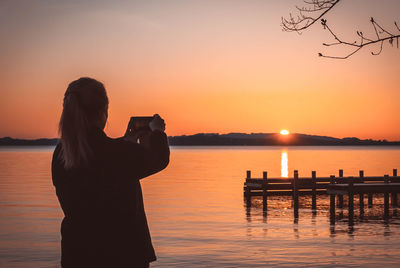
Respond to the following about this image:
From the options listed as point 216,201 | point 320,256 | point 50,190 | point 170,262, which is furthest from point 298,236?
point 50,190

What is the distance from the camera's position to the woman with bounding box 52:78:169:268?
3.67 meters

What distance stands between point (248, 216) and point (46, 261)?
550 inches

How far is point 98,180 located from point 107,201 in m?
0.15

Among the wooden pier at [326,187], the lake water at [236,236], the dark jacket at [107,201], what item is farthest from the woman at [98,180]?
the wooden pier at [326,187]

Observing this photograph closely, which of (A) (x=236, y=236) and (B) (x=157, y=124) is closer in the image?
→ (B) (x=157, y=124)

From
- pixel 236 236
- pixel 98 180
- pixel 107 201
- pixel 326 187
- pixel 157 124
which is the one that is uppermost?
pixel 157 124

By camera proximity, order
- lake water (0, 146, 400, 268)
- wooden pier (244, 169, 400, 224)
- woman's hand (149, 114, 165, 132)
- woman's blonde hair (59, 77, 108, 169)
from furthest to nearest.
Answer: wooden pier (244, 169, 400, 224) → lake water (0, 146, 400, 268) → woman's hand (149, 114, 165, 132) → woman's blonde hair (59, 77, 108, 169)

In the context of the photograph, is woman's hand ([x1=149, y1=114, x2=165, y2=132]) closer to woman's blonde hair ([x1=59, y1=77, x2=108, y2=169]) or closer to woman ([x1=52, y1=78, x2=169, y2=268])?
woman ([x1=52, y1=78, x2=169, y2=268])

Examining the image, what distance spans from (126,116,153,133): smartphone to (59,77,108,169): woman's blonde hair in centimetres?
34

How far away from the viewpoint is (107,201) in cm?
371

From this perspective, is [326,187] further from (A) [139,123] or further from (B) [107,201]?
(B) [107,201]

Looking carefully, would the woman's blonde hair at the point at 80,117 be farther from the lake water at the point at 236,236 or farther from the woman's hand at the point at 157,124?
the lake water at the point at 236,236

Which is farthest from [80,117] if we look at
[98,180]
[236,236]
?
[236,236]

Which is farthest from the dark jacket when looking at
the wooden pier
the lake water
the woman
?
the wooden pier
